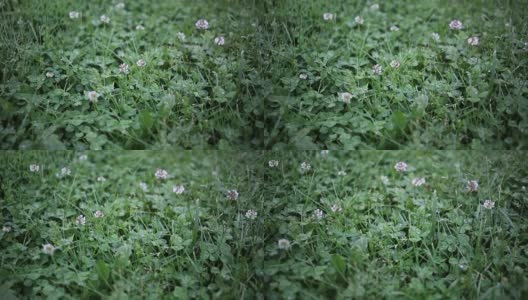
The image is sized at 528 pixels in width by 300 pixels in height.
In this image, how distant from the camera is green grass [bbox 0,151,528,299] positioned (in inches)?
90.7

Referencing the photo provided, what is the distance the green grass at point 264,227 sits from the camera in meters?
2.30

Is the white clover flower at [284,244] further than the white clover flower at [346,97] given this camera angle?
No

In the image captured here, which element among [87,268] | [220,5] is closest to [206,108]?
[220,5]

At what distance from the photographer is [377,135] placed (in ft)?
8.02

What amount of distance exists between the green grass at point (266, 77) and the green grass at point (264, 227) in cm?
11

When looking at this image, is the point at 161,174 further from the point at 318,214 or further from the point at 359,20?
the point at 359,20

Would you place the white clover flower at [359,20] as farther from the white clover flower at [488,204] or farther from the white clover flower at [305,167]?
the white clover flower at [488,204]

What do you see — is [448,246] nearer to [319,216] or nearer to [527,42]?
[319,216]

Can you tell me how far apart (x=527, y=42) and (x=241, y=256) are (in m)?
1.30

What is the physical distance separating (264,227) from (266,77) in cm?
53

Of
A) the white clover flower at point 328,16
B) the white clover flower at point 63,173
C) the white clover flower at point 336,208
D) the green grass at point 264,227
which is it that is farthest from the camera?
the white clover flower at point 328,16

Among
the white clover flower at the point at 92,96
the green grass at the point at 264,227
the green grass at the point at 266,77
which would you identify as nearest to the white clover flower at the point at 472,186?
the green grass at the point at 264,227

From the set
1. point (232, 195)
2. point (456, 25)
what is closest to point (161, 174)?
point (232, 195)

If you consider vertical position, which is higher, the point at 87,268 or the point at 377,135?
the point at 377,135
